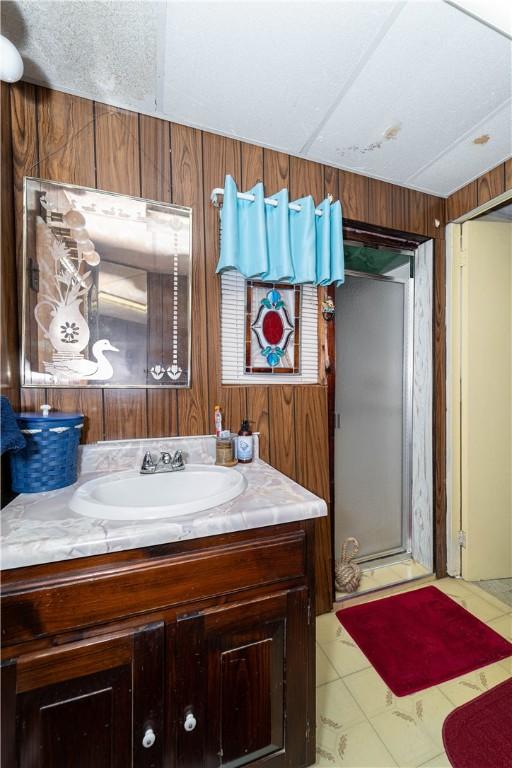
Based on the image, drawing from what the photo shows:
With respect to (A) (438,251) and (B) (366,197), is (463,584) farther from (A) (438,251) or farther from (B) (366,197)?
(B) (366,197)

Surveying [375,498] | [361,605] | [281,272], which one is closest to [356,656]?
[361,605]

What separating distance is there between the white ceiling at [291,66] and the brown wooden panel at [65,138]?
55 millimetres

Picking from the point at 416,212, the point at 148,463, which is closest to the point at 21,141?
the point at 148,463

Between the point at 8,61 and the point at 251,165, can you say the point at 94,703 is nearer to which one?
the point at 8,61

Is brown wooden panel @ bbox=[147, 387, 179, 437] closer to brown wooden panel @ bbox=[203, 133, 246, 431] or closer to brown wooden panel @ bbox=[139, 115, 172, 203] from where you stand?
brown wooden panel @ bbox=[203, 133, 246, 431]

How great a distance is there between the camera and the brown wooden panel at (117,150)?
1.34m

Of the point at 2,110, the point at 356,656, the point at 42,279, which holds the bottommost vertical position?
the point at 356,656

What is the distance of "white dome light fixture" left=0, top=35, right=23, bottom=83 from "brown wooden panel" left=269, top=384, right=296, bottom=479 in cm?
143

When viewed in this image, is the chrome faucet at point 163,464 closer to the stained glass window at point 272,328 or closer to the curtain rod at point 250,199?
the stained glass window at point 272,328

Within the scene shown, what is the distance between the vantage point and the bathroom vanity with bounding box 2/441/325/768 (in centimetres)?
73

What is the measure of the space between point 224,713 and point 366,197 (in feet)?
7.49

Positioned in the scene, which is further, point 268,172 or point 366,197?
point 366,197

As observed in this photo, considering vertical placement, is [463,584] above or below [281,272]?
below

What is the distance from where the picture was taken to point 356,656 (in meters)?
1.51
